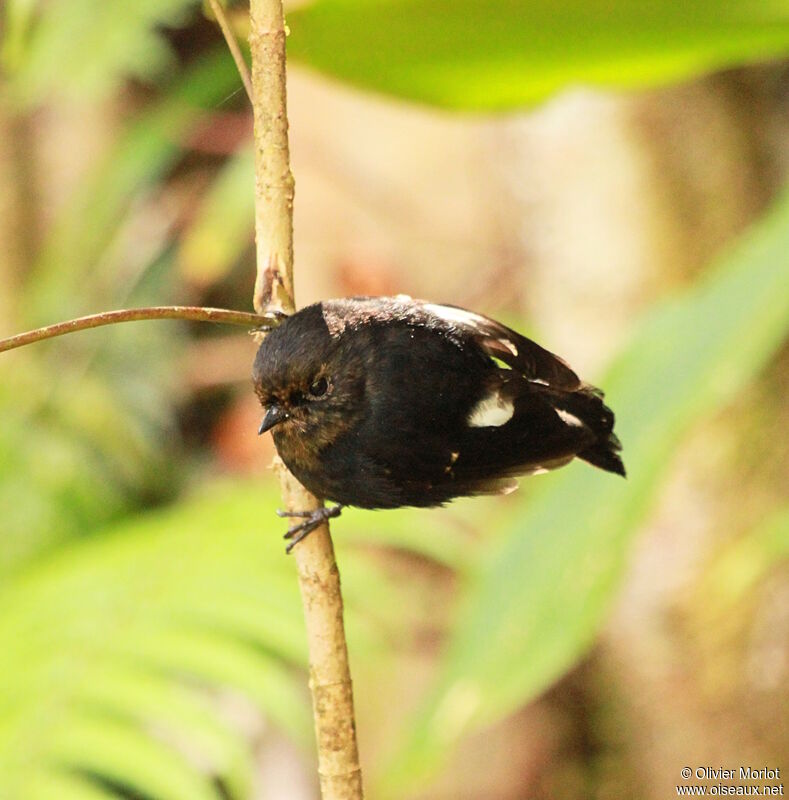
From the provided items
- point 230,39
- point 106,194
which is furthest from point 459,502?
point 106,194

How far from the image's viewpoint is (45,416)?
3.50 metres

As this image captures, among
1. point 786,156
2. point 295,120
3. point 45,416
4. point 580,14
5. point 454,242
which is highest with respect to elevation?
point 295,120

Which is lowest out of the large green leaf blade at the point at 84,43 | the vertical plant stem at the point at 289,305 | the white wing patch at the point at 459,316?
the vertical plant stem at the point at 289,305

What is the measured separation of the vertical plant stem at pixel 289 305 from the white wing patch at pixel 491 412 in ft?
1.15

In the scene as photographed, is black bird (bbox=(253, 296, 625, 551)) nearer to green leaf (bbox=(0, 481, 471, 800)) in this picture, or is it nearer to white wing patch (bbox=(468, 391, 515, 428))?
white wing patch (bbox=(468, 391, 515, 428))

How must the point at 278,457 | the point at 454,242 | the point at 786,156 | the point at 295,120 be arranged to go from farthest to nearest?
the point at 295,120, the point at 454,242, the point at 786,156, the point at 278,457

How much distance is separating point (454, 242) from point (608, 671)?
149 cm

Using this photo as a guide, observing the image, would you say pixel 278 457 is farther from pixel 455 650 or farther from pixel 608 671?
pixel 608 671

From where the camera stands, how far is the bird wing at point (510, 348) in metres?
1.49

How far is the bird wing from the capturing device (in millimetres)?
1491

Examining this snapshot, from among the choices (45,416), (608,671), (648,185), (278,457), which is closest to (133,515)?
(45,416)

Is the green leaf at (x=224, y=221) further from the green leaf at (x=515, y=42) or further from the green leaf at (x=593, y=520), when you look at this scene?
the green leaf at (x=593, y=520)

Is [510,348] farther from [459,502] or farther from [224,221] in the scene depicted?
[224,221]

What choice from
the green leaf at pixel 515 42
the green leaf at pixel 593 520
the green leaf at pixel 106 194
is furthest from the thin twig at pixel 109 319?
the green leaf at pixel 106 194
